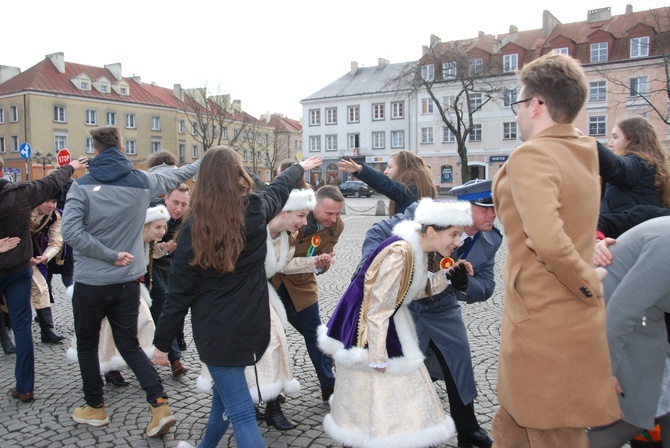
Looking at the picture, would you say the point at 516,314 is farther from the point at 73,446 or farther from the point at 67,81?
the point at 67,81

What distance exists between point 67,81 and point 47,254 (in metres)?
56.7

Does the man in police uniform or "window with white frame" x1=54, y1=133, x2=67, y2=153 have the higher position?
"window with white frame" x1=54, y1=133, x2=67, y2=153

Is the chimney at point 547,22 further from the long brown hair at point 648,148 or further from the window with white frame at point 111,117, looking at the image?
the long brown hair at point 648,148

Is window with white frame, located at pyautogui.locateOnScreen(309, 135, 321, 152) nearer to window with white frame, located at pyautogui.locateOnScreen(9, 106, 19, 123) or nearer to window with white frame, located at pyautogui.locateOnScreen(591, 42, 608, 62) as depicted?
window with white frame, located at pyautogui.locateOnScreen(591, 42, 608, 62)

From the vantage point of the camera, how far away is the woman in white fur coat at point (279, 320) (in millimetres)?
3799

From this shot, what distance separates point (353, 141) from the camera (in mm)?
57500

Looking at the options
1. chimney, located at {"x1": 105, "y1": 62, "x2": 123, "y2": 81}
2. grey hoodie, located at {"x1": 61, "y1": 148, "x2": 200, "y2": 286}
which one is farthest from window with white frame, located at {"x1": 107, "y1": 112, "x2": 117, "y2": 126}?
grey hoodie, located at {"x1": 61, "y1": 148, "x2": 200, "y2": 286}

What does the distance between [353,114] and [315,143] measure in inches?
220

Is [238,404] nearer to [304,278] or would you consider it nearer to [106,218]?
[304,278]

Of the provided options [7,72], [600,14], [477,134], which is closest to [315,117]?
[477,134]

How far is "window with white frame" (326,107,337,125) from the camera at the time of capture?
58234mm

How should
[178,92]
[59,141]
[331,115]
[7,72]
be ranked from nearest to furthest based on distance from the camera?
[59,141] → [7,72] → [331,115] → [178,92]

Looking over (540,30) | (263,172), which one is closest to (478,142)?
(540,30)

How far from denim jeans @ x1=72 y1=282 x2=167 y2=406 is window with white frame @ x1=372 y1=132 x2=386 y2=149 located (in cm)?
5253
